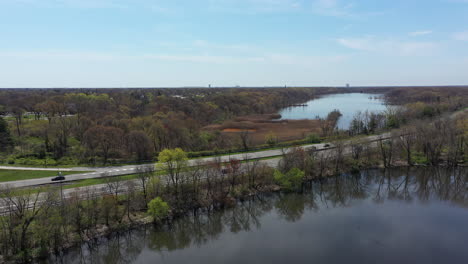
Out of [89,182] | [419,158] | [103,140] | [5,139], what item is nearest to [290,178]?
[89,182]

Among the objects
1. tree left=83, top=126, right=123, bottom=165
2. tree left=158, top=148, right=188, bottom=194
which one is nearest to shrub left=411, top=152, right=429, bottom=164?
tree left=158, top=148, right=188, bottom=194

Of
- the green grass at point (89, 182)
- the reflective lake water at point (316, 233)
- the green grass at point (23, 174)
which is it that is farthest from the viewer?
the green grass at point (23, 174)

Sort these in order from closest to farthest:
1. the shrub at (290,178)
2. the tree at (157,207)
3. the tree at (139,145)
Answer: the tree at (157,207) < the shrub at (290,178) < the tree at (139,145)

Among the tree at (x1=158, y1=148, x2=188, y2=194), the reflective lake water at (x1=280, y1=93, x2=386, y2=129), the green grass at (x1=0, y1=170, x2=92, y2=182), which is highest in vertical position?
the reflective lake water at (x1=280, y1=93, x2=386, y2=129)

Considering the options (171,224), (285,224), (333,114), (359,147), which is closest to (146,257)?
(171,224)

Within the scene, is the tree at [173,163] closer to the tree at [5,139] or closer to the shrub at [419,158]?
the tree at [5,139]

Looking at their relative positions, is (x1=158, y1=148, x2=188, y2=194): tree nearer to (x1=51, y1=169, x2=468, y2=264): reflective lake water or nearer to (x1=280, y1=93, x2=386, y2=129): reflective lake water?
(x1=51, y1=169, x2=468, y2=264): reflective lake water

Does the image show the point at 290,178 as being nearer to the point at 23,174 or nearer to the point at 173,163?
the point at 173,163

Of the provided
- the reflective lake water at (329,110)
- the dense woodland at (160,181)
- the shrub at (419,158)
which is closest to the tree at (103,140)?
the dense woodland at (160,181)
